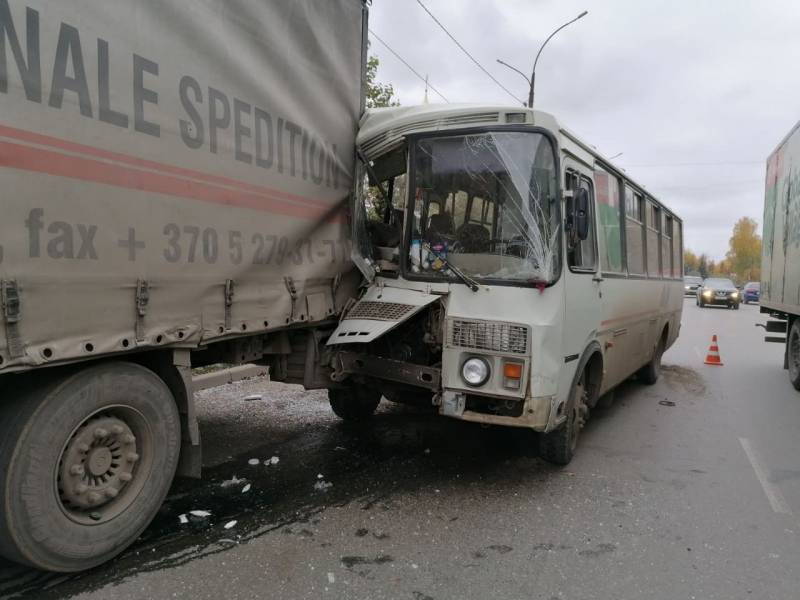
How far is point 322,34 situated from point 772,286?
369 inches

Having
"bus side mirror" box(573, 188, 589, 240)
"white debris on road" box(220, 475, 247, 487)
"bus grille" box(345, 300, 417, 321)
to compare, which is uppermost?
"bus side mirror" box(573, 188, 589, 240)

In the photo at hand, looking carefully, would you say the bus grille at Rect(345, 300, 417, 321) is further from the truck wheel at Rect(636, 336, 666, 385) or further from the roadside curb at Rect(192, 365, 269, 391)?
the truck wheel at Rect(636, 336, 666, 385)

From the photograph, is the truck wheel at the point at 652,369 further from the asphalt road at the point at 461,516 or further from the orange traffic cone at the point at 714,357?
the orange traffic cone at the point at 714,357

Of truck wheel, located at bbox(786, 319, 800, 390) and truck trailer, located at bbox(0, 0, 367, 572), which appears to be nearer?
truck trailer, located at bbox(0, 0, 367, 572)

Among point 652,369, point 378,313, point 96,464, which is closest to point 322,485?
point 378,313

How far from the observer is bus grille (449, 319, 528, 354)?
13.7 feet

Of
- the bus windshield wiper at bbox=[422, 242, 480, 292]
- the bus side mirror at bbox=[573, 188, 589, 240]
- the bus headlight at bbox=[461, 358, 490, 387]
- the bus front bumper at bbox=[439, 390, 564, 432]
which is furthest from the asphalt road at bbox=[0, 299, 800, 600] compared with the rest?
the bus side mirror at bbox=[573, 188, 589, 240]

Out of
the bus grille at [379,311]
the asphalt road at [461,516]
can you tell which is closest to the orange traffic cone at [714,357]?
the asphalt road at [461,516]

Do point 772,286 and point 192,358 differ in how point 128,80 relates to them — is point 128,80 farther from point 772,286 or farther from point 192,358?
point 772,286

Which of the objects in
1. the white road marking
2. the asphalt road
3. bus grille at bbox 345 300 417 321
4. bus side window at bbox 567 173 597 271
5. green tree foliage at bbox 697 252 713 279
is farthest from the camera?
green tree foliage at bbox 697 252 713 279

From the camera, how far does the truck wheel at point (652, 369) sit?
29.0ft

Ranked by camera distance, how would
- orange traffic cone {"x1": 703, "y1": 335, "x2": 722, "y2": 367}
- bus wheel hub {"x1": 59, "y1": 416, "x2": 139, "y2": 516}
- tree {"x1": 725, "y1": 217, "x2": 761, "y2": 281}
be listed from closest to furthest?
bus wheel hub {"x1": 59, "y1": 416, "x2": 139, "y2": 516} < orange traffic cone {"x1": 703, "y1": 335, "x2": 722, "y2": 367} < tree {"x1": 725, "y1": 217, "x2": 761, "y2": 281}

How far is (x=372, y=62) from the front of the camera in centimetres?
1105

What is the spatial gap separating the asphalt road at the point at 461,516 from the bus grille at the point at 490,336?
115 centimetres
